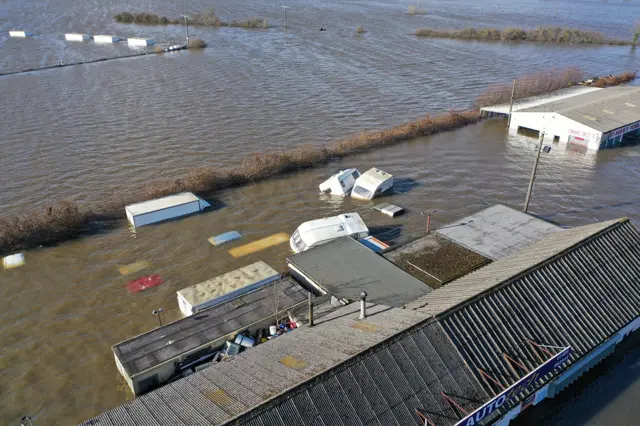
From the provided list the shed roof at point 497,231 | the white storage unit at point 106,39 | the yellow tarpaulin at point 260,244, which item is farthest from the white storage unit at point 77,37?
the shed roof at point 497,231

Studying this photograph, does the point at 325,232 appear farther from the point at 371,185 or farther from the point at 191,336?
the point at 191,336

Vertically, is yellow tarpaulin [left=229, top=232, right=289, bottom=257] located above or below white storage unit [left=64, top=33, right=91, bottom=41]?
below

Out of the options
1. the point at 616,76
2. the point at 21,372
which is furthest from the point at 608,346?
the point at 616,76

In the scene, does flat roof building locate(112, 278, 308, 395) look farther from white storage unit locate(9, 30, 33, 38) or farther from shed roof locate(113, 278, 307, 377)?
white storage unit locate(9, 30, 33, 38)

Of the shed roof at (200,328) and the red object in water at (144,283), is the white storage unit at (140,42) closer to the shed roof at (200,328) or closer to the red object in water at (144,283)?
the red object in water at (144,283)

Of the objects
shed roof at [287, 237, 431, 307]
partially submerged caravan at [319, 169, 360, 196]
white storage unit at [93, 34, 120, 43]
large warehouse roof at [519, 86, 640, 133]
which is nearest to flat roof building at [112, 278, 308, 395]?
shed roof at [287, 237, 431, 307]

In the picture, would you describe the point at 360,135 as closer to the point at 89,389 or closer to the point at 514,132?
the point at 514,132
